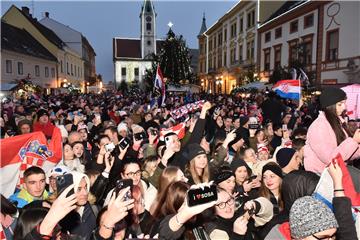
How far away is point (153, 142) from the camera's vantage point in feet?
19.2

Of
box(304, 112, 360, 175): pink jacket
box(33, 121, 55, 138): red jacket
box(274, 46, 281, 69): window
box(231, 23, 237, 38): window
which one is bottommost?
box(33, 121, 55, 138): red jacket

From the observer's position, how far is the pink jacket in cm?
301

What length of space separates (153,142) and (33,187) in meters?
2.17

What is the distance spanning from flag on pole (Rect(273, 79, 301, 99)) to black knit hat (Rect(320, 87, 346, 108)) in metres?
8.78

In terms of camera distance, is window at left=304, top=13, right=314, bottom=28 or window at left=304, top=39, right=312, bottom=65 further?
window at left=304, top=39, right=312, bottom=65

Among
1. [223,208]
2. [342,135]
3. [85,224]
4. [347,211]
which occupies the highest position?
[342,135]

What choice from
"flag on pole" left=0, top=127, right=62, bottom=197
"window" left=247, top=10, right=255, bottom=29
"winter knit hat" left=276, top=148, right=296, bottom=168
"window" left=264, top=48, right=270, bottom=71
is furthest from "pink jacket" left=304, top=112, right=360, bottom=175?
"window" left=247, top=10, right=255, bottom=29

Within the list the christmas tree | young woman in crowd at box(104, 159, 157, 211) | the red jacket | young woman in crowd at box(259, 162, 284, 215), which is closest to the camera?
young woman in crowd at box(259, 162, 284, 215)

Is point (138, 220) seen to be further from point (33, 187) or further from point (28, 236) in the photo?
point (33, 187)

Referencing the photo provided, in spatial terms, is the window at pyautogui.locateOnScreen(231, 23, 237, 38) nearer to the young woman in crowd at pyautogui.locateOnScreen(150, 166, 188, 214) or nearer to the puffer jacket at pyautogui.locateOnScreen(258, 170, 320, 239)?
the young woman in crowd at pyautogui.locateOnScreen(150, 166, 188, 214)

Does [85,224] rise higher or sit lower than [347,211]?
lower

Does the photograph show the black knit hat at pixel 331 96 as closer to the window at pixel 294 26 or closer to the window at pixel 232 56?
the window at pixel 294 26

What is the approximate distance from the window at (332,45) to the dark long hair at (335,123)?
70.5 ft

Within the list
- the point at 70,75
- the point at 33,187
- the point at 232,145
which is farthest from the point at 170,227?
the point at 70,75
